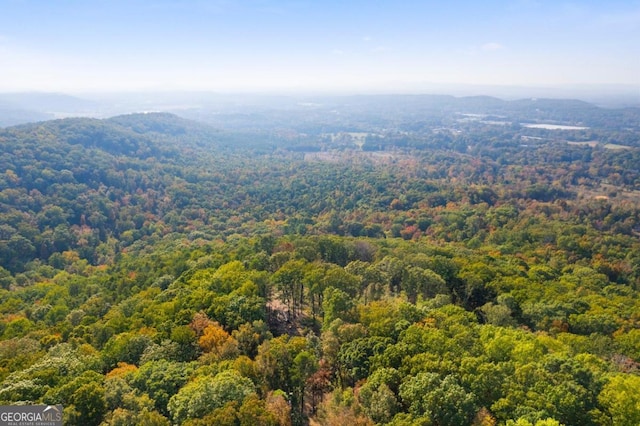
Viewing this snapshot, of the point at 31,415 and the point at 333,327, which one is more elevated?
the point at 333,327

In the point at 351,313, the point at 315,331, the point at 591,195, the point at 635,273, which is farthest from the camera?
the point at 591,195

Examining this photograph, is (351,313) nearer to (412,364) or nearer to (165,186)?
(412,364)

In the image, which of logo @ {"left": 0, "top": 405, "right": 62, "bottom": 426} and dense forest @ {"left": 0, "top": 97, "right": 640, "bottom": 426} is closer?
logo @ {"left": 0, "top": 405, "right": 62, "bottom": 426}

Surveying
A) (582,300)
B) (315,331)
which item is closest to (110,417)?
(315,331)

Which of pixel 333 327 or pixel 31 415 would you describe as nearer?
pixel 31 415

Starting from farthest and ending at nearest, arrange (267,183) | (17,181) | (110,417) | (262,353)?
(267,183)
(17,181)
(262,353)
(110,417)

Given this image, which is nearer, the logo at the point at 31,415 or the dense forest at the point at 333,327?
the logo at the point at 31,415

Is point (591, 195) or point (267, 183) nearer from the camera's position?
point (591, 195)

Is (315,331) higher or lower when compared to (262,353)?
lower
